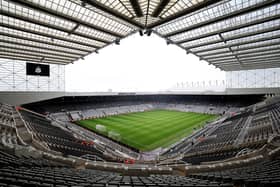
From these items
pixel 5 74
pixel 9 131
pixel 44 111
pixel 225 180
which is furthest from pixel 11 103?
pixel 225 180

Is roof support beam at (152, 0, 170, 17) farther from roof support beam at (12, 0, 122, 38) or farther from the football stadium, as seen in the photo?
roof support beam at (12, 0, 122, 38)

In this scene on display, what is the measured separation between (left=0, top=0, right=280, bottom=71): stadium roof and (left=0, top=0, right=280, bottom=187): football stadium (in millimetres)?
125

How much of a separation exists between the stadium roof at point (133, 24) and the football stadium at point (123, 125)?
125mm

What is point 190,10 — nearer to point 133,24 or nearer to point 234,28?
point 133,24

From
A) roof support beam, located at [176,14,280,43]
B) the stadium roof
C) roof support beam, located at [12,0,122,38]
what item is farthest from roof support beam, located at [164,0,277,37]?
roof support beam, located at [12,0,122,38]

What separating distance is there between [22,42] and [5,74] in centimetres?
1306

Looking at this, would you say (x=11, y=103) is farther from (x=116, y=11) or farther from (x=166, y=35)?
(x=166, y=35)

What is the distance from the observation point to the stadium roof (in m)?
18.9

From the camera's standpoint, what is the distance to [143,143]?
1099 inches

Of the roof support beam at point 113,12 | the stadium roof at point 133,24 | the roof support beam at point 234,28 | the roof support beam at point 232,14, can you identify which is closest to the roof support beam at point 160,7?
the stadium roof at point 133,24

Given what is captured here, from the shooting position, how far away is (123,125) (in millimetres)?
39781

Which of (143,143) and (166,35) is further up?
(166,35)

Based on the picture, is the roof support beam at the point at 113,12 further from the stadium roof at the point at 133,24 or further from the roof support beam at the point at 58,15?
the roof support beam at the point at 58,15

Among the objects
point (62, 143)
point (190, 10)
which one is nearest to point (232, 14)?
point (190, 10)
